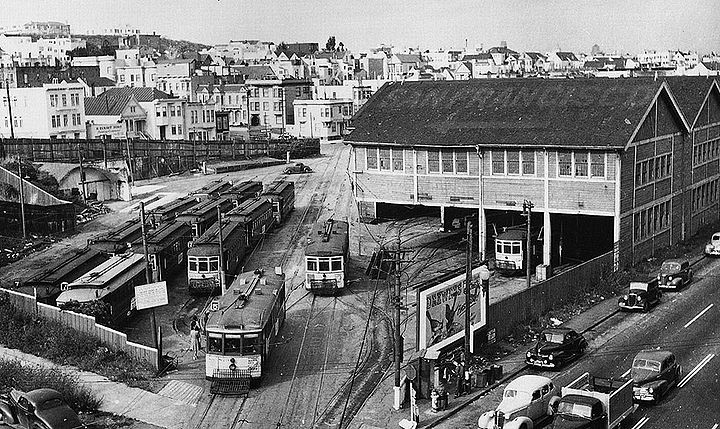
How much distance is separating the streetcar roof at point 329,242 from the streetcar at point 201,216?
19.4 ft

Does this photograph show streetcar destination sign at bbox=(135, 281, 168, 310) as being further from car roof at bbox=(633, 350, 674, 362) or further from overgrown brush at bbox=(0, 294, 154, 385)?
car roof at bbox=(633, 350, 674, 362)

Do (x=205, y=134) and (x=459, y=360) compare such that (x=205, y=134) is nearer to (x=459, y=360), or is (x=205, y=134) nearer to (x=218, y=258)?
(x=218, y=258)

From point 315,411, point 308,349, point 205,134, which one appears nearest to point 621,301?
point 308,349

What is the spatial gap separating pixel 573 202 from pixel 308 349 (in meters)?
18.7

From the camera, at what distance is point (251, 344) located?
31859mm

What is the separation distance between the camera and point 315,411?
30.7m

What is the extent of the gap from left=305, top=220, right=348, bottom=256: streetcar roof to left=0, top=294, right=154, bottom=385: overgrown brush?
12.4 m

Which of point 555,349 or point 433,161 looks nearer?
point 555,349

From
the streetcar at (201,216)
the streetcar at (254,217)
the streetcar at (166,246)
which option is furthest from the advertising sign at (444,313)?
the streetcar at (254,217)

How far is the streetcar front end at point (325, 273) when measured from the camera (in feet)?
148

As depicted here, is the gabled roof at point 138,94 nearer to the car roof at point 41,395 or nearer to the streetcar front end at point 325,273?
the streetcar front end at point 325,273

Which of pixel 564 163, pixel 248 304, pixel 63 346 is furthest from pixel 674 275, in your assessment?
pixel 63 346

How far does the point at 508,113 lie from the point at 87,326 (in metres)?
27.5

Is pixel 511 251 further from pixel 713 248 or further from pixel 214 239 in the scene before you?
pixel 214 239
